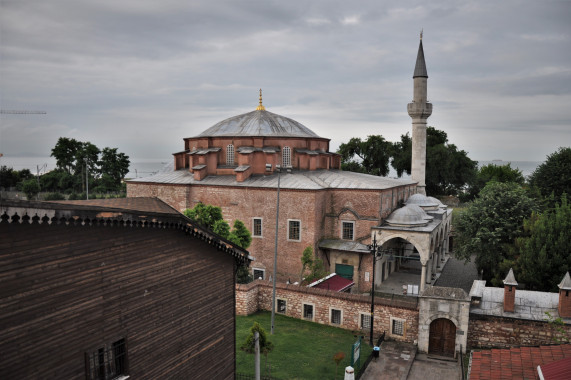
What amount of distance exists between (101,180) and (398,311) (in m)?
54.1

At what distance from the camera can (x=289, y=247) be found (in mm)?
23703

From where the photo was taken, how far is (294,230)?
23.7 m

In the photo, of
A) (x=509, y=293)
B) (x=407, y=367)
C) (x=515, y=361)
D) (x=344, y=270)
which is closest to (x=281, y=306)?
(x=344, y=270)

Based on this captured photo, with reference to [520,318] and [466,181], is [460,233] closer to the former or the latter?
[520,318]

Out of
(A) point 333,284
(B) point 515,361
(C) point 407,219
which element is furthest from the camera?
(C) point 407,219

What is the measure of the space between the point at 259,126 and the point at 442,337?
1943 cm

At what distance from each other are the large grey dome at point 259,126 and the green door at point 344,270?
1031 cm

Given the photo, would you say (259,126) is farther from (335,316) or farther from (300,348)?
(300,348)

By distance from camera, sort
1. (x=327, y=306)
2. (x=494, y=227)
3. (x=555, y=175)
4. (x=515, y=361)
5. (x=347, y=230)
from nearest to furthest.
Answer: (x=515, y=361) < (x=327, y=306) < (x=494, y=227) < (x=347, y=230) < (x=555, y=175)

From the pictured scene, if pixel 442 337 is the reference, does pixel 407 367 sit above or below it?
below

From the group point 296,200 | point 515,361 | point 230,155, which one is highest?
point 230,155

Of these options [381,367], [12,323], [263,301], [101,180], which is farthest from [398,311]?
[101,180]

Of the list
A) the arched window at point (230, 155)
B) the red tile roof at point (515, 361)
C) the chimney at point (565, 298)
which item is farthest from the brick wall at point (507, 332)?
the arched window at point (230, 155)

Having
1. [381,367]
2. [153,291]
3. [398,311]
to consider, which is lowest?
[381,367]
